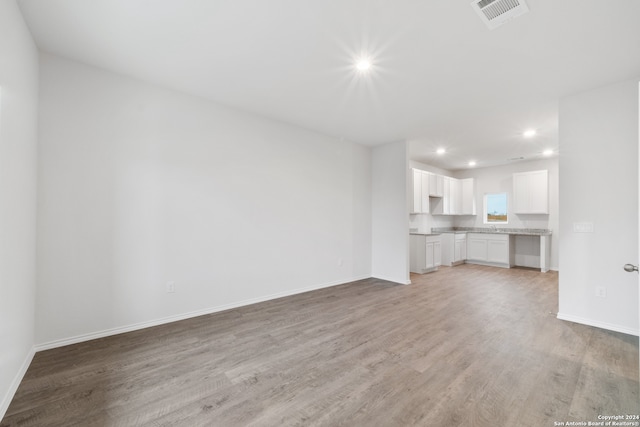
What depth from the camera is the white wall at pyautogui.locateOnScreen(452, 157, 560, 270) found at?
255 inches

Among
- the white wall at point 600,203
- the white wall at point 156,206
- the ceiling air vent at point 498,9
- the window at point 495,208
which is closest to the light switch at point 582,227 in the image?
the white wall at point 600,203

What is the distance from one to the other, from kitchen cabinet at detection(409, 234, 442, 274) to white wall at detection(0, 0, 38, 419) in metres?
5.83

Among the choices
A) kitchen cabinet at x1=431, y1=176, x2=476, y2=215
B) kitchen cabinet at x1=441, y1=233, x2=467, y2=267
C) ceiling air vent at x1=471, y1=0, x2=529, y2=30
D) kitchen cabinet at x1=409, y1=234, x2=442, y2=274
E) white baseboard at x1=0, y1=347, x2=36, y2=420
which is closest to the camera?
white baseboard at x1=0, y1=347, x2=36, y2=420

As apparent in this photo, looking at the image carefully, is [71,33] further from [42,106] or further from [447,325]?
[447,325]

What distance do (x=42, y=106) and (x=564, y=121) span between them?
18.0ft

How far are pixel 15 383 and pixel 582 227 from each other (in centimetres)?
532

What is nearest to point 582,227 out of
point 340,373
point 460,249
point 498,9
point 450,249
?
point 498,9

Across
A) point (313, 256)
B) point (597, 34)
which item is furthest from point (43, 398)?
point (597, 34)

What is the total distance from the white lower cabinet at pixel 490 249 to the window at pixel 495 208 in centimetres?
81

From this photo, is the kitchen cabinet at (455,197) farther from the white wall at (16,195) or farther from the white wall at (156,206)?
the white wall at (16,195)

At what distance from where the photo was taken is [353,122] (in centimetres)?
430

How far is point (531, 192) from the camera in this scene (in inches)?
262

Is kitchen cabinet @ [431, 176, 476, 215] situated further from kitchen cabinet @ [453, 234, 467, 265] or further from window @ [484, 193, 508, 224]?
kitchen cabinet @ [453, 234, 467, 265]

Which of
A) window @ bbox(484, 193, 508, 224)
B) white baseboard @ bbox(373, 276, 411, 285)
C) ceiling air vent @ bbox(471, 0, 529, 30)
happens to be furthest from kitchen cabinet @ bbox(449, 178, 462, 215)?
ceiling air vent @ bbox(471, 0, 529, 30)
